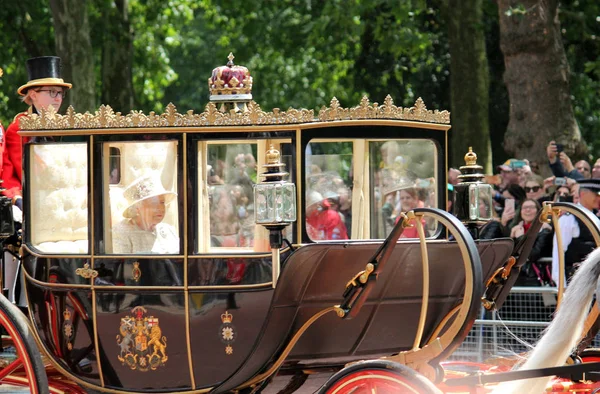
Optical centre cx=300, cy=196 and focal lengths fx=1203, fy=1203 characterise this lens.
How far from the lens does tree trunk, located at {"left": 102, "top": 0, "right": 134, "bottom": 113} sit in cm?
2012

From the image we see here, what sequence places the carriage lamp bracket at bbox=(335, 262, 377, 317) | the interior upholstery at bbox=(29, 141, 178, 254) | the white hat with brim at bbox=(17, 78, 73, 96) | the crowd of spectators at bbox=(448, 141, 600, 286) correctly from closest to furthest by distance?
the carriage lamp bracket at bbox=(335, 262, 377, 317) → the interior upholstery at bbox=(29, 141, 178, 254) → the white hat with brim at bbox=(17, 78, 73, 96) → the crowd of spectators at bbox=(448, 141, 600, 286)

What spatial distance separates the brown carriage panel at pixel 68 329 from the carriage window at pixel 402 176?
1816mm

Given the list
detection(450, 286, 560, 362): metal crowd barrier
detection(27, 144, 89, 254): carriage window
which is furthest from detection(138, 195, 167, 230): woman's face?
detection(450, 286, 560, 362): metal crowd barrier

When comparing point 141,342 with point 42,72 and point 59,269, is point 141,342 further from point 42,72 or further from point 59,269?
point 42,72

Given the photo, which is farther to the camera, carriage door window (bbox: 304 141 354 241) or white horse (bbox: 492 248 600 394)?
carriage door window (bbox: 304 141 354 241)

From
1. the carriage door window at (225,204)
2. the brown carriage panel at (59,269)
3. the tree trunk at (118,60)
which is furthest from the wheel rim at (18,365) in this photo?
the tree trunk at (118,60)

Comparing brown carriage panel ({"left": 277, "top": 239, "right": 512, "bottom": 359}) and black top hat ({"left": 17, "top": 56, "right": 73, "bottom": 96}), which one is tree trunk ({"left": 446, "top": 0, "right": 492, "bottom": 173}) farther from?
brown carriage panel ({"left": 277, "top": 239, "right": 512, "bottom": 359})

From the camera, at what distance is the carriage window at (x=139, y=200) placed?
6770 millimetres

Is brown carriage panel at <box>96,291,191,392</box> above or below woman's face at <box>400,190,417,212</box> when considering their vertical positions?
below

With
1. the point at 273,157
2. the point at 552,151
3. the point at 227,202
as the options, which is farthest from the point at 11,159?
the point at 552,151

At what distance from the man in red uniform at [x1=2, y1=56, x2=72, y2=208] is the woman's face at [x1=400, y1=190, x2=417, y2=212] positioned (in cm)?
232

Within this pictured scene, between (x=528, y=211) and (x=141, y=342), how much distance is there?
5.05 metres

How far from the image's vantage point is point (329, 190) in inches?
273

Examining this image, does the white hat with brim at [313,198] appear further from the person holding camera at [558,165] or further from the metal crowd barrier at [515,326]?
the person holding camera at [558,165]
